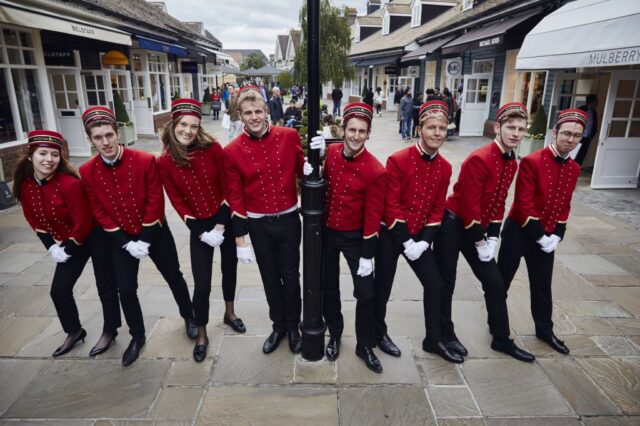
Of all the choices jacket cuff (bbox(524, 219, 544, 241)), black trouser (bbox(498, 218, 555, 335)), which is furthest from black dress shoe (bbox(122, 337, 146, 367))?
jacket cuff (bbox(524, 219, 544, 241))

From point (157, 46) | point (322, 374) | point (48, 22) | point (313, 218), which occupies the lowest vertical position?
point (322, 374)

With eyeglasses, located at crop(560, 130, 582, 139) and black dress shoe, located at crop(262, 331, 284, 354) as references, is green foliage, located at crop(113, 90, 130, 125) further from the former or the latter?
eyeglasses, located at crop(560, 130, 582, 139)

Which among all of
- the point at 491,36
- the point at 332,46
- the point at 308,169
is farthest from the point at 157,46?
the point at 308,169

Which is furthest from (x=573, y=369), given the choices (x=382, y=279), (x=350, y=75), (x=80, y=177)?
(x=350, y=75)

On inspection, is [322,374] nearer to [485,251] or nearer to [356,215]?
[356,215]

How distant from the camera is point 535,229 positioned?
3.16 m

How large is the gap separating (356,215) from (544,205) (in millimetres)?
1480

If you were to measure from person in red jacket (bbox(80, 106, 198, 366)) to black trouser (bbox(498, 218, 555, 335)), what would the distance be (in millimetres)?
2720

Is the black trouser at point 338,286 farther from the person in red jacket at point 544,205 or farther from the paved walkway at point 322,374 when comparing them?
the person in red jacket at point 544,205

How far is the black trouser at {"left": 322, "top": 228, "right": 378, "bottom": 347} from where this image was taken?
304 cm

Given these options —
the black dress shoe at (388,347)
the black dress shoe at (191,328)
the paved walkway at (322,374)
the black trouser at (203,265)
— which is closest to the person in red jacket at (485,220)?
the paved walkway at (322,374)

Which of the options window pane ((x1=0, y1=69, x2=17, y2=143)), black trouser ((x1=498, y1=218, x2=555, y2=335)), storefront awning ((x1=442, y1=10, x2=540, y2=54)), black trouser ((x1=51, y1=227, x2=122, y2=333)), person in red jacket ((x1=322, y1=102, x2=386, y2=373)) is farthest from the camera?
storefront awning ((x1=442, y1=10, x2=540, y2=54))

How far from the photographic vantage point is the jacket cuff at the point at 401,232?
2.97 m

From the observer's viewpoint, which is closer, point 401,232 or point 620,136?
point 401,232
